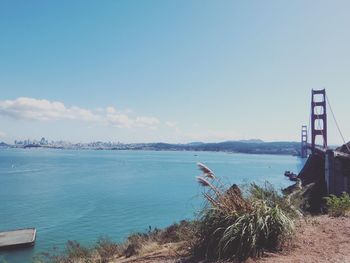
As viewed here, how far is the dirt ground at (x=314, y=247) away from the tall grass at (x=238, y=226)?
24 cm

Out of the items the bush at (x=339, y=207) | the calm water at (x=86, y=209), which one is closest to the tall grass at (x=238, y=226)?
the bush at (x=339, y=207)

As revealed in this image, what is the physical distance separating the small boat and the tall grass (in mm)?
23889

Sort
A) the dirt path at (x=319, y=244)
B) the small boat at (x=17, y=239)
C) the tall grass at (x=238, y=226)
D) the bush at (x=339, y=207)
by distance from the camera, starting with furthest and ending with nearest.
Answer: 1. the small boat at (x=17, y=239)
2. the bush at (x=339, y=207)
3. the tall grass at (x=238, y=226)
4. the dirt path at (x=319, y=244)

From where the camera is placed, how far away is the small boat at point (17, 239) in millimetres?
26822

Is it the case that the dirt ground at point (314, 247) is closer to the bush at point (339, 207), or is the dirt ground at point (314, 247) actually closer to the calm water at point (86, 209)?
the bush at point (339, 207)

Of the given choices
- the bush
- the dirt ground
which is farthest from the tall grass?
the bush

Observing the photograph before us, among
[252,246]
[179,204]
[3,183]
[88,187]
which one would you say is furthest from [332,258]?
[3,183]

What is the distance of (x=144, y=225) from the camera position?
112ft

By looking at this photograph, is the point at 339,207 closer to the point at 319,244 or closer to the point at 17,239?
the point at 319,244

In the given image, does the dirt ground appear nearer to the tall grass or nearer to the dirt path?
the dirt path

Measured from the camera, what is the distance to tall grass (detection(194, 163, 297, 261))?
602 centimetres

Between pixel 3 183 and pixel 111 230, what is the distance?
43325mm

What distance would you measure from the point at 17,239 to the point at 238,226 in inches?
1017

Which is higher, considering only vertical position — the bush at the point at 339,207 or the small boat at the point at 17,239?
the bush at the point at 339,207
